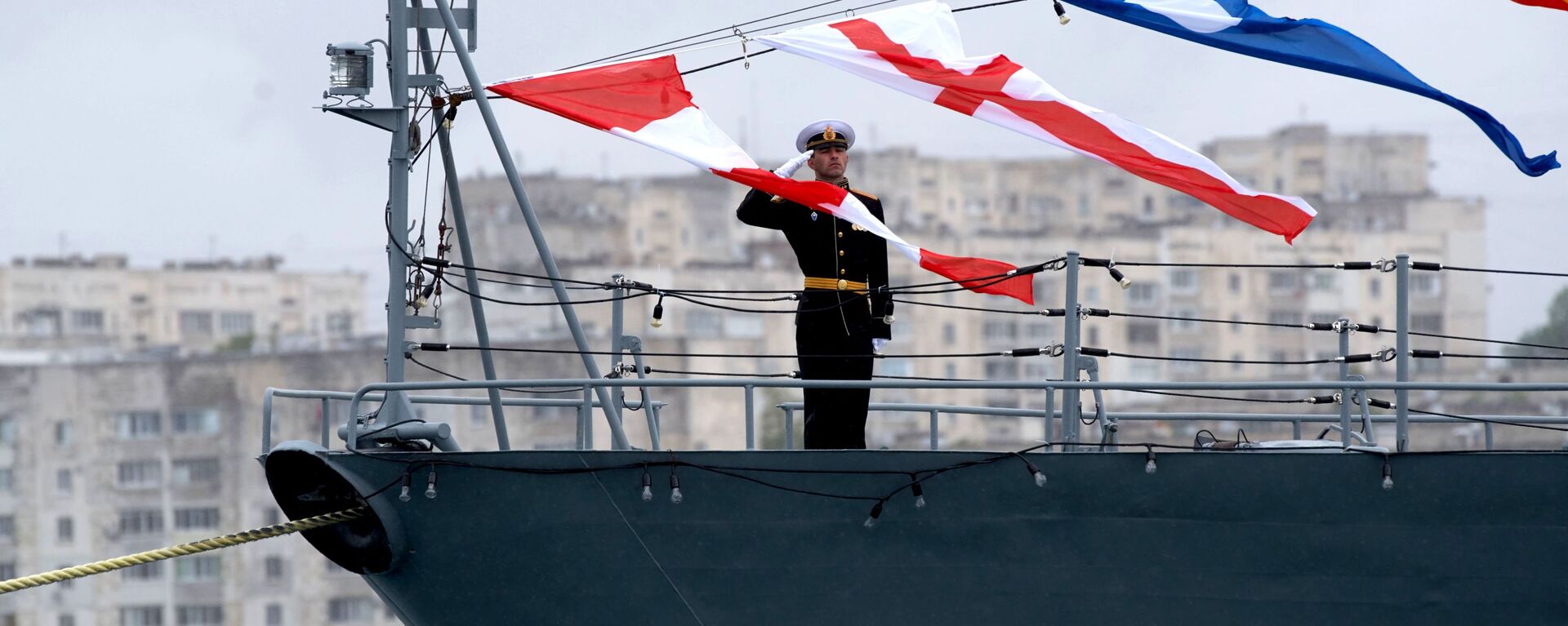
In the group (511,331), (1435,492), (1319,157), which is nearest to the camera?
(1435,492)

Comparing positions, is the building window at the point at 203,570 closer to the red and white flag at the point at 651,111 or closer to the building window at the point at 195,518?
the building window at the point at 195,518

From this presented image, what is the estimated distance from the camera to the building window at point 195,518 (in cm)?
7388

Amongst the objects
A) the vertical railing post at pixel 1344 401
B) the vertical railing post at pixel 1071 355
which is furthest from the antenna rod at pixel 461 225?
the vertical railing post at pixel 1344 401

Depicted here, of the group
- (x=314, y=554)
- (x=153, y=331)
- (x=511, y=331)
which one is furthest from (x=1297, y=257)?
(x=153, y=331)

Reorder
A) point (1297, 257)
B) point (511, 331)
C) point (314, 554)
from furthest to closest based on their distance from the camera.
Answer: point (1297, 257) < point (511, 331) < point (314, 554)

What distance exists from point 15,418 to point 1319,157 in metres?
58.3

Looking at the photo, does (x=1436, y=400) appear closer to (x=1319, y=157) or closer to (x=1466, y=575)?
(x=1319, y=157)

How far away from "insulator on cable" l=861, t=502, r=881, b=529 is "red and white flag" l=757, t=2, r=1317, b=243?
1928 millimetres

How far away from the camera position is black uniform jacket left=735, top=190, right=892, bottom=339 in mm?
8664

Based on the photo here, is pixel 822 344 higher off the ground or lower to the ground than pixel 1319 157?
lower

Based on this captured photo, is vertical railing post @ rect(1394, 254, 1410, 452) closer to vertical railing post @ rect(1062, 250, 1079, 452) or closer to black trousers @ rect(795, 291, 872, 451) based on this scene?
vertical railing post @ rect(1062, 250, 1079, 452)

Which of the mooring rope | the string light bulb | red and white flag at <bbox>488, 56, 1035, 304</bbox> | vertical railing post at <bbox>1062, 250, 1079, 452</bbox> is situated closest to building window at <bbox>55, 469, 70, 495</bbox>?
the mooring rope

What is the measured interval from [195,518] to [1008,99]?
69711 mm

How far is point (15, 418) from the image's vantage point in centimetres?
7556
